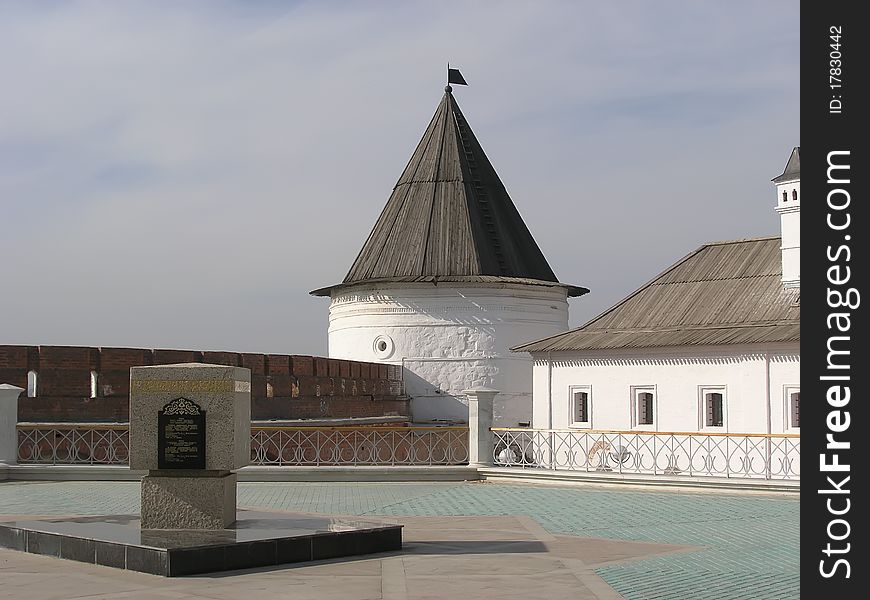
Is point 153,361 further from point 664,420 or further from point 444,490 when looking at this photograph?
point 664,420

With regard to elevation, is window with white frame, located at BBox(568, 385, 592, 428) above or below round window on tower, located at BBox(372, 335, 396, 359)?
below

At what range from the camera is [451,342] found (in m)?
35.4

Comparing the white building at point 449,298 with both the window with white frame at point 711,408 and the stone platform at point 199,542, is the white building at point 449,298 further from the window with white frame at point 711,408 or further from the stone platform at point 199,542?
the stone platform at point 199,542

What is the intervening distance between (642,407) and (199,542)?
15.9 meters

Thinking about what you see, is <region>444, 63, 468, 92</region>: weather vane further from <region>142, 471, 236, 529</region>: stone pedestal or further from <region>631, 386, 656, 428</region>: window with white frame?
<region>142, 471, 236, 529</region>: stone pedestal

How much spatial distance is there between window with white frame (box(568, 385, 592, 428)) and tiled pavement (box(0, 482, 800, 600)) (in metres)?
7.48

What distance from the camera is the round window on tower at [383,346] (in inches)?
1394

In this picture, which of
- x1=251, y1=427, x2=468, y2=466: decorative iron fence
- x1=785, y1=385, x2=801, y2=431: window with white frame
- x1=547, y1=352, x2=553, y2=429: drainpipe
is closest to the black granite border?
x1=251, y1=427, x2=468, y2=466: decorative iron fence

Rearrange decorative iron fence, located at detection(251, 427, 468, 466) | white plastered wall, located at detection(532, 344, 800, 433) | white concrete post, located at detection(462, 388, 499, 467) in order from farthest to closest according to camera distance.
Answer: white plastered wall, located at detection(532, 344, 800, 433) < decorative iron fence, located at detection(251, 427, 468, 466) < white concrete post, located at detection(462, 388, 499, 467)

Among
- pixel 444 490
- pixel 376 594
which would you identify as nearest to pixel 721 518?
pixel 444 490

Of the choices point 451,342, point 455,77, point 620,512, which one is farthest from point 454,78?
point 620,512

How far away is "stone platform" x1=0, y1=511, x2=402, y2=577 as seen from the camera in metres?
9.75

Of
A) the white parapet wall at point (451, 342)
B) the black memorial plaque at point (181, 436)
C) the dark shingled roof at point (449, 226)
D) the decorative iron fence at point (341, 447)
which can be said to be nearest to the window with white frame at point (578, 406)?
the decorative iron fence at point (341, 447)
